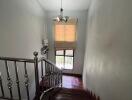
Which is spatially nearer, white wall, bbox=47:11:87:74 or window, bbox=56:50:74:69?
white wall, bbox=47:11:87:74

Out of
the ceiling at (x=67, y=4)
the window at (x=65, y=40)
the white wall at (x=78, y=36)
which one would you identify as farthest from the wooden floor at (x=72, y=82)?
the ceiling at (x=67, y=4)

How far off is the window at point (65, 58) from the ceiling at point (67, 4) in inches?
91.6

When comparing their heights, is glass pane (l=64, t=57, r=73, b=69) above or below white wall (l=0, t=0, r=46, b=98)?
below

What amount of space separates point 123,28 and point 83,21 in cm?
514

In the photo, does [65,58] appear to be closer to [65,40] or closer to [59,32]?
[65,40]

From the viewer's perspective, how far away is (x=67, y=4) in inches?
229

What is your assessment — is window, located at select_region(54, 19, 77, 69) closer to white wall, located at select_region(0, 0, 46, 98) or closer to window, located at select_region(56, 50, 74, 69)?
window, located at select_region(56, 50, 74, 69)

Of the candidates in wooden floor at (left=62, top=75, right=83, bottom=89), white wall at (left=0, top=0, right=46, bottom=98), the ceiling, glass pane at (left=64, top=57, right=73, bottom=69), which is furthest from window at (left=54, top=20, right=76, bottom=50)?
wooden floor at (left=62, top=75, right=83, bottom=89)

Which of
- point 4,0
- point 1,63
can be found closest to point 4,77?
point 1,63

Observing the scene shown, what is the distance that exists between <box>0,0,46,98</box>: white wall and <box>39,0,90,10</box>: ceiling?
0.38m

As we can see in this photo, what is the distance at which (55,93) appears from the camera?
10.6ft

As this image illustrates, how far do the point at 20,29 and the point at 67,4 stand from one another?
8.72ft

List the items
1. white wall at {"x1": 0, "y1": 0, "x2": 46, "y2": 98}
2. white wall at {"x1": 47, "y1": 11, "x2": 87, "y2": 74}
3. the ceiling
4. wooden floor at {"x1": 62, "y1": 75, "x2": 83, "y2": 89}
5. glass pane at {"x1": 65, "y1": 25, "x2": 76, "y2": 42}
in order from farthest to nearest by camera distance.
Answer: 1. glass pane at {"x1": 65, "y1": 25, "x2": 76, "y2": 42}
2. white wall at {"x1": 47, "y1": 11, "x2": 87, "y2": 74}
3. wooden floor at {"x1": 62, "y1": 75, "x2": 83, "y2": 89}
4. the ceiling
5. white wall at {"x1": 0, "y1": 0, "x2": 46, "y2": 98}

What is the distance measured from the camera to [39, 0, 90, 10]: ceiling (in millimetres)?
5570
